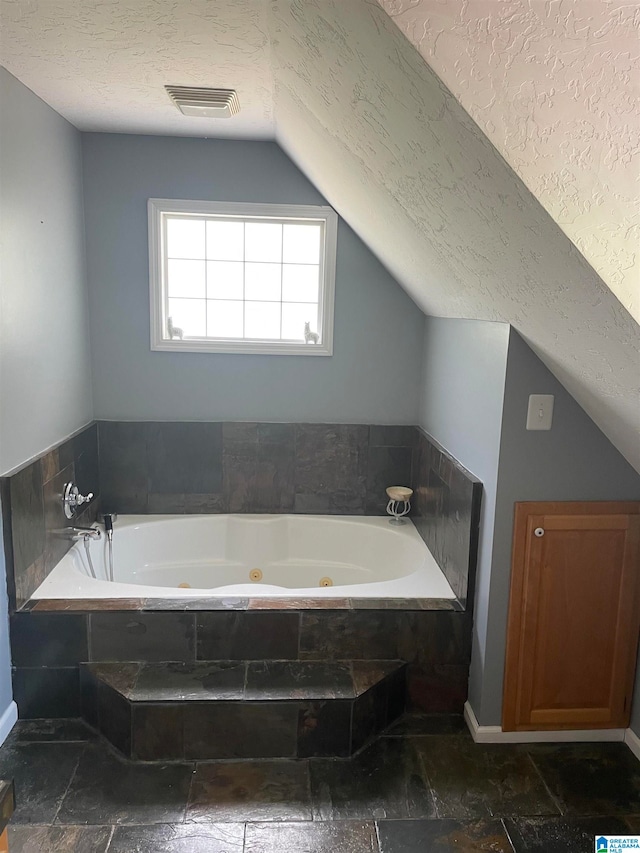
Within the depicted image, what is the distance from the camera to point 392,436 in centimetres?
349

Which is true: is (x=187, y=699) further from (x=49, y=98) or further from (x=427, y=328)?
(x=49, y=98)

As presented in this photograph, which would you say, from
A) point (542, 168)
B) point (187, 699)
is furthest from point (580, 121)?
point (187, 699)

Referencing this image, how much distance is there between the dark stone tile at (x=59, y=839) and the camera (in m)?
1.86

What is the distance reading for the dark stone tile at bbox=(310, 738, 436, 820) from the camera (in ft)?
6.69

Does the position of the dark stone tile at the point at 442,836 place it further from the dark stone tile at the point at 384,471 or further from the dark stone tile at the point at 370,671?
the dark stone tile at the point at 384,471

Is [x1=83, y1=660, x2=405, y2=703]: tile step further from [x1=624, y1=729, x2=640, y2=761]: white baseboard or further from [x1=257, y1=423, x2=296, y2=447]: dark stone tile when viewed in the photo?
[x1=257, y1=423, x2=296, y2=447]: dark stone tile

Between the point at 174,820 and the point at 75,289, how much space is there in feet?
7.85

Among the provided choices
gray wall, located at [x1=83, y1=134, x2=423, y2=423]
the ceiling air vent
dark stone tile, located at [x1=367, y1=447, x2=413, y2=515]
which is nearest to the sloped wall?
the ceiling air vent

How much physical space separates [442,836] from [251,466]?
202cm

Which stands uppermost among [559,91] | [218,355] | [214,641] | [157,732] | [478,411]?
[559,91]

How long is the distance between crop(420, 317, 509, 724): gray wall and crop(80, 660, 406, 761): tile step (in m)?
0.55

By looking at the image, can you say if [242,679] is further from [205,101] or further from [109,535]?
[205,101]

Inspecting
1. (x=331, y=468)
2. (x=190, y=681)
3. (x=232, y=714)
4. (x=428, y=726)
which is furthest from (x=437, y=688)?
(x=331, y=468)

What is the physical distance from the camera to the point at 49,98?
260 cm
